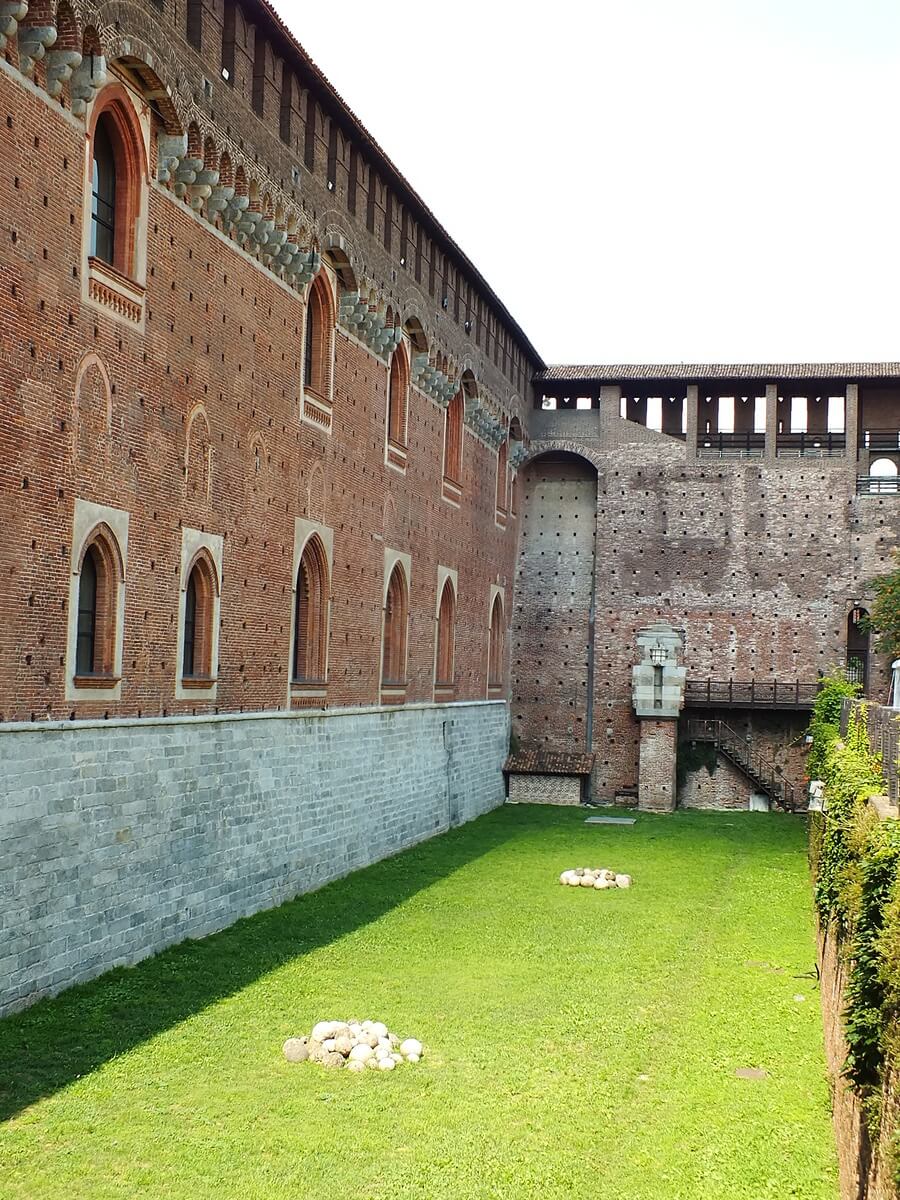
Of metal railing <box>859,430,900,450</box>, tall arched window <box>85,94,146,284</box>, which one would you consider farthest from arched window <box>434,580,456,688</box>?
tall arched window <box>85,94,146,284</box>

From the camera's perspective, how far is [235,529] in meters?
15.1

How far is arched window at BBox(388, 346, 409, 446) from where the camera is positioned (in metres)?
21.2

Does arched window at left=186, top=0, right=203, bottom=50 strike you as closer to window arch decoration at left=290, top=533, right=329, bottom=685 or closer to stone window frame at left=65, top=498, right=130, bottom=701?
stone window frame at left=65, top=498, right=130, bottom=701

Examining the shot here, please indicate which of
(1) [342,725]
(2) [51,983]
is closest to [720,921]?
(1) [342,725]

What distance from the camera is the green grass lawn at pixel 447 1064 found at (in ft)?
26.8

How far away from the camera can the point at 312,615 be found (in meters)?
18.0

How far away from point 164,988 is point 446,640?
1376 cm

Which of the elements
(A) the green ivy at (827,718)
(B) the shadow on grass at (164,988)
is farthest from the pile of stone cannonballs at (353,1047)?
(A) the green ivy at (827,718)

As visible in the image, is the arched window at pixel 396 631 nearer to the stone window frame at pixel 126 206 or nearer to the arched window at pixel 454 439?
the arched window at pixel 454 439

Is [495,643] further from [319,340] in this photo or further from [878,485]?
[319,340]

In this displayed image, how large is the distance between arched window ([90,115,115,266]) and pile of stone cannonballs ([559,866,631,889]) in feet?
33.7

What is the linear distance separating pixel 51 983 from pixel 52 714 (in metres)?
2.20

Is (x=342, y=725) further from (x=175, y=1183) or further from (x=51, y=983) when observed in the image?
(x=175, y=1183)

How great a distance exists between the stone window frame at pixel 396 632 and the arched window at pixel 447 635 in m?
2.73
